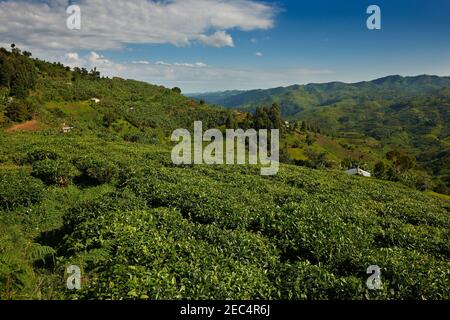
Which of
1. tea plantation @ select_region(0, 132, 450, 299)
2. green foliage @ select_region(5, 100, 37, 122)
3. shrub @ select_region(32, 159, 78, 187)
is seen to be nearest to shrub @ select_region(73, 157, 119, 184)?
tea plantation @ select_region(0, 132, 450, 299)

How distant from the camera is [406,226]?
22016 millimetres

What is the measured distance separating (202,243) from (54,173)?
1993 cm

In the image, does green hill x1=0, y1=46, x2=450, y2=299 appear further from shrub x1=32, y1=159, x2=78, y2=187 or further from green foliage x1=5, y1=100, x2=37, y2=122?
green foliage x1=5, y1=100, x2=37, y2=122

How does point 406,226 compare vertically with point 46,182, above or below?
below

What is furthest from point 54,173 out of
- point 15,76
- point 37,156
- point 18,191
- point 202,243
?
point 15,76

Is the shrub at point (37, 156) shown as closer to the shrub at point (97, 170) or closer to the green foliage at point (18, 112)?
the shrub at point (97, 170)

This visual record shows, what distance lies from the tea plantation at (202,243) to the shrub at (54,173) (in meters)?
0.10

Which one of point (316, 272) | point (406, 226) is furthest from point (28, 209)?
point (406, 226)

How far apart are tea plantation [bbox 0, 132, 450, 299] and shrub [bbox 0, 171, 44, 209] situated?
0.07 metres

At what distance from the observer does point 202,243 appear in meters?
14.5

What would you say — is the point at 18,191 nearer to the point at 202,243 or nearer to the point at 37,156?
the point at 37,156

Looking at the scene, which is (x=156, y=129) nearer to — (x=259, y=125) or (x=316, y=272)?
(x=259, y=125)

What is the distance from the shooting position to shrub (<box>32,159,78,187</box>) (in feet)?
94.1

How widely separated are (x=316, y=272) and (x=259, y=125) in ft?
397
